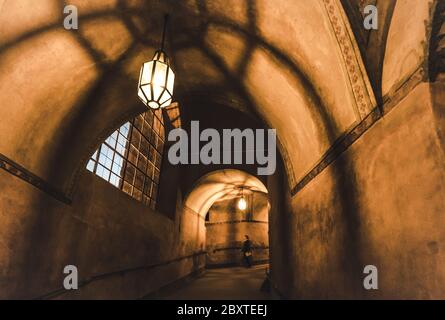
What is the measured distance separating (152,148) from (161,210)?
7.47 ft

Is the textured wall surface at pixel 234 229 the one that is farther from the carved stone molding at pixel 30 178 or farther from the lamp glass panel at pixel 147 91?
the lamp glass panel at pixel 147 91

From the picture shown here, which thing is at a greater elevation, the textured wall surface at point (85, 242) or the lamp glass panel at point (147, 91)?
the lamp glass panel at point (147, 91)

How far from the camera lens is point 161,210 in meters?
9.72

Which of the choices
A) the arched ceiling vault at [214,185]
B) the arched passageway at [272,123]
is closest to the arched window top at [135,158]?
the arched passageway at [272,123]

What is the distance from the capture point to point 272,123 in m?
5.48

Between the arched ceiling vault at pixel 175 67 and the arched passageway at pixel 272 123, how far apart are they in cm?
2

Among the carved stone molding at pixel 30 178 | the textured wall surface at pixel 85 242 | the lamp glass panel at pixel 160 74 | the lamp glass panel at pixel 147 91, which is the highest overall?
the lamp glass panel at pixel 160 74

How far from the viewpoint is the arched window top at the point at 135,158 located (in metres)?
6.50

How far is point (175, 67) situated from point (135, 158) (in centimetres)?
345

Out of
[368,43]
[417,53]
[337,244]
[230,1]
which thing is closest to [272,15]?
[230,1]

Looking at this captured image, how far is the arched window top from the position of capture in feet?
21.3

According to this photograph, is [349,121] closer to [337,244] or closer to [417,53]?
[417,53]

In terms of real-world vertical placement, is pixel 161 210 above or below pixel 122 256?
above

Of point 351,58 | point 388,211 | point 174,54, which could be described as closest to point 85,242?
point 174,54
